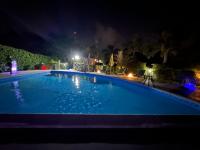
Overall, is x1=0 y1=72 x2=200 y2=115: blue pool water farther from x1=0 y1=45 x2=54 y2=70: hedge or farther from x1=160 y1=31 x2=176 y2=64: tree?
x1=0 y1=45 x2=54 y2=70: hedge

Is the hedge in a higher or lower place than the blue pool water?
higher

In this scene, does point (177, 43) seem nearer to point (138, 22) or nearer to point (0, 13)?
point (138, 22)

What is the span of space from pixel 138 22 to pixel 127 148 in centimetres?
2316

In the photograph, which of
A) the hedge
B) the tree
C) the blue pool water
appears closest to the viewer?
the blue pool water

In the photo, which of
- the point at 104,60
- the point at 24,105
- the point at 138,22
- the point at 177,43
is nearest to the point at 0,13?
the point at 104,60

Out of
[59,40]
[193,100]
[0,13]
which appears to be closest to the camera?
[193,100]

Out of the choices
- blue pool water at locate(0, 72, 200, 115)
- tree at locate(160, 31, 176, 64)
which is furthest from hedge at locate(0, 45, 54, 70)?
tree at locate(160, 31, 176, 64)

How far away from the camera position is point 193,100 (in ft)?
26.2

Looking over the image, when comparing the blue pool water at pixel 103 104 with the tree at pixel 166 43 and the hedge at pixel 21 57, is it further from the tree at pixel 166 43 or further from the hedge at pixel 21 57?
the hedge at pixel 21 57

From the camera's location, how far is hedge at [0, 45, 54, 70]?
20.7 metres

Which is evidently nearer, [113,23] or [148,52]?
[148,52]

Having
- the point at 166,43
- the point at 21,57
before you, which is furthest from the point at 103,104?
the point at 21,57

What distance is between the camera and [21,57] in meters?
24.3

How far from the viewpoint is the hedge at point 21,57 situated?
20672mm
